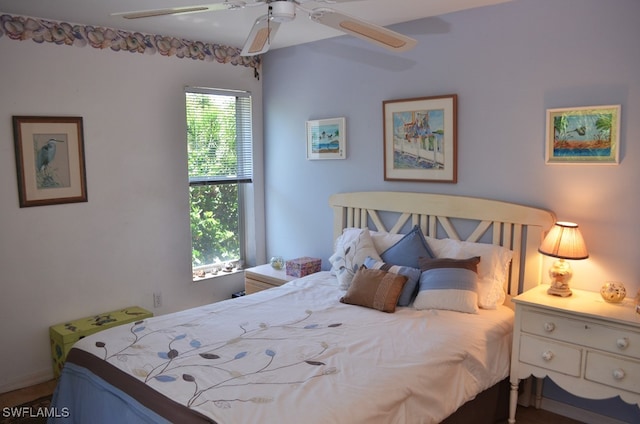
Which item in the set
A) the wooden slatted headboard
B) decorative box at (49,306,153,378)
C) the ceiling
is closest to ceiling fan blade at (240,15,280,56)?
the ceiling

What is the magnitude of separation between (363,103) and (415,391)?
2.42 meters

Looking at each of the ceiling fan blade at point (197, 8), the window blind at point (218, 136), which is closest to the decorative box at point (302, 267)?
the window blind at point (218, 136)

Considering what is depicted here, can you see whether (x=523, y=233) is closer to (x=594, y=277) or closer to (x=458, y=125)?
(x=594, y=277)

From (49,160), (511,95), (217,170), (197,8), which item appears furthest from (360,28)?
(217,170)

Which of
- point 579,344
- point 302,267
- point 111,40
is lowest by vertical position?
point 579,344

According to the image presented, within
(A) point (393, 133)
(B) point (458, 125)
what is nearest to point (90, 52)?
(A) point (393, 133)

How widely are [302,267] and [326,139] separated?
1.11 m

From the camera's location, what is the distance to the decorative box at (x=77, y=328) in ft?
11.2

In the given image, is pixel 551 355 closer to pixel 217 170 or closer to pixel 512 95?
pixel 512 95

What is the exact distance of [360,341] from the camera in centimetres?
259

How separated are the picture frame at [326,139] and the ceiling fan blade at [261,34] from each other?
161cm

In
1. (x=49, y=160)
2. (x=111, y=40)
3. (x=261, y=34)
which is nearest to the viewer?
(x=261, y=34)

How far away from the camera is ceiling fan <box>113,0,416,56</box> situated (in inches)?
80.3

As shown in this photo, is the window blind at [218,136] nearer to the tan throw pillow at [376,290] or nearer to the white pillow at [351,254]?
the white pillow at [351,254]
